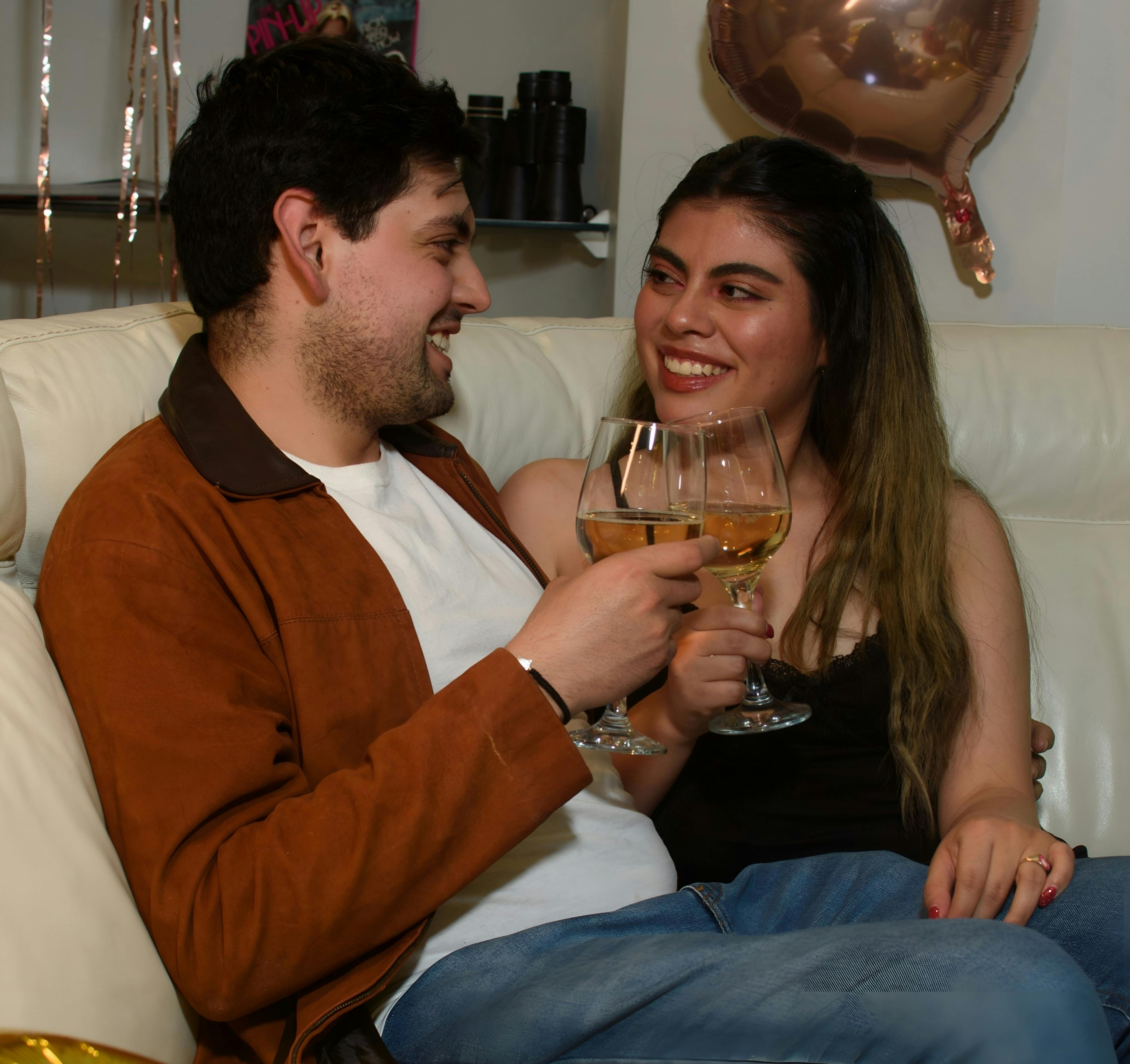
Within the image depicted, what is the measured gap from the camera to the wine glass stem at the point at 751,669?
44.0 inches

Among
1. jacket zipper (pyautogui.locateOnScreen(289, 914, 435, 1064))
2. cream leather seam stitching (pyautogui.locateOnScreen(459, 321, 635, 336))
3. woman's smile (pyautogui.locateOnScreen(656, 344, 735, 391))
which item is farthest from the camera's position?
cream leather seam stitching (pyautogui.locateOnScreen(459, 321, 635, 336))

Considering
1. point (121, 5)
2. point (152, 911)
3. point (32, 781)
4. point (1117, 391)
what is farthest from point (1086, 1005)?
point (121, 5)

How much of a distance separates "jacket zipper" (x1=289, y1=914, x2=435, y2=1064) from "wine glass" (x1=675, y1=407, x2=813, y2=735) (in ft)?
1.16

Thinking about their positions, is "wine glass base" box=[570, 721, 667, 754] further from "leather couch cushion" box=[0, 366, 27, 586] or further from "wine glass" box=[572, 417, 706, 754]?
"leather couch cushion" box=[0, 366, 27, 586]

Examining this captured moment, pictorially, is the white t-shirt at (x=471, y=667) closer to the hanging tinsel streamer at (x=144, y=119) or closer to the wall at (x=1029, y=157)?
the hanging tinsel streamer at (x=144, y=119)

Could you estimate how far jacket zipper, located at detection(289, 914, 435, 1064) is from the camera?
3.00 feet

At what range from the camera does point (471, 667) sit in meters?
1.08

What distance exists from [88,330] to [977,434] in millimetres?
1330

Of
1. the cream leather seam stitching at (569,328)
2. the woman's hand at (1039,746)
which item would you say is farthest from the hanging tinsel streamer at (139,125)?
the woman's hand at (1039,746)

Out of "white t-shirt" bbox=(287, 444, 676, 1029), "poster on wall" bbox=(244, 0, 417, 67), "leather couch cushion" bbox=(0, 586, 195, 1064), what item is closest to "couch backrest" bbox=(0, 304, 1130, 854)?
"white t-shirt" bbox=(287, 444, 676, 1029)

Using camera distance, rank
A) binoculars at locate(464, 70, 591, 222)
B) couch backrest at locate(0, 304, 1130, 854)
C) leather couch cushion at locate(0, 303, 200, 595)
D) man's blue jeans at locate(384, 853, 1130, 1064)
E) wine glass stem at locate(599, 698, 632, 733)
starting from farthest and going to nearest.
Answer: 1. binoculars at locate(464, 70, 591, 222)
2. couch backrest at locate(0, 304, 1130, 854)
3. leather couch cushion at locate(0, 303, 200, 595)
4. wine glass stem at locate(599, 698, 632, 733)
5. man's blue jeans at locate(384, 853, 1130, 1064)

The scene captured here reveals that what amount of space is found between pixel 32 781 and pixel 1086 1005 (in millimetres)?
831

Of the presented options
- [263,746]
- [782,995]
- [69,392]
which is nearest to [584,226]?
[69,392]

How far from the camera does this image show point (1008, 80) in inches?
92.2
